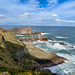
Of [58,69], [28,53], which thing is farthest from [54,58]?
[28,53]

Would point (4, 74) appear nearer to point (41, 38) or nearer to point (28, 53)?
point (28, 53)

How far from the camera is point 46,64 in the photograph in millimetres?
37094

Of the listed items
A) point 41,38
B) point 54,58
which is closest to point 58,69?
point 54,58

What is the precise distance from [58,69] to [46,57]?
820cm

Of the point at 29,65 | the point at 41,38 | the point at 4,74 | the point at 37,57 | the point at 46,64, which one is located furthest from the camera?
the point at 41,38

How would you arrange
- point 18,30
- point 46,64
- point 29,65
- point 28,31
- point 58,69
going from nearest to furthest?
point 29,65, point 58,69, point 46,64, point 28,31, point 18,30

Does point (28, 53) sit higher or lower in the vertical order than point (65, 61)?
higher

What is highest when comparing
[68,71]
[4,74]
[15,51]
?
[4,74]

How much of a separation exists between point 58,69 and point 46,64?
5.41m

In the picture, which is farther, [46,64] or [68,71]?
[46,64]

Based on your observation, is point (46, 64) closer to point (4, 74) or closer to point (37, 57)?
point (37, 57)

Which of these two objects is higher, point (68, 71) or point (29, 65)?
point (29, 65)

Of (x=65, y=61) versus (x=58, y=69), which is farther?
(x=65, y=61)

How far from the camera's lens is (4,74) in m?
12.5
